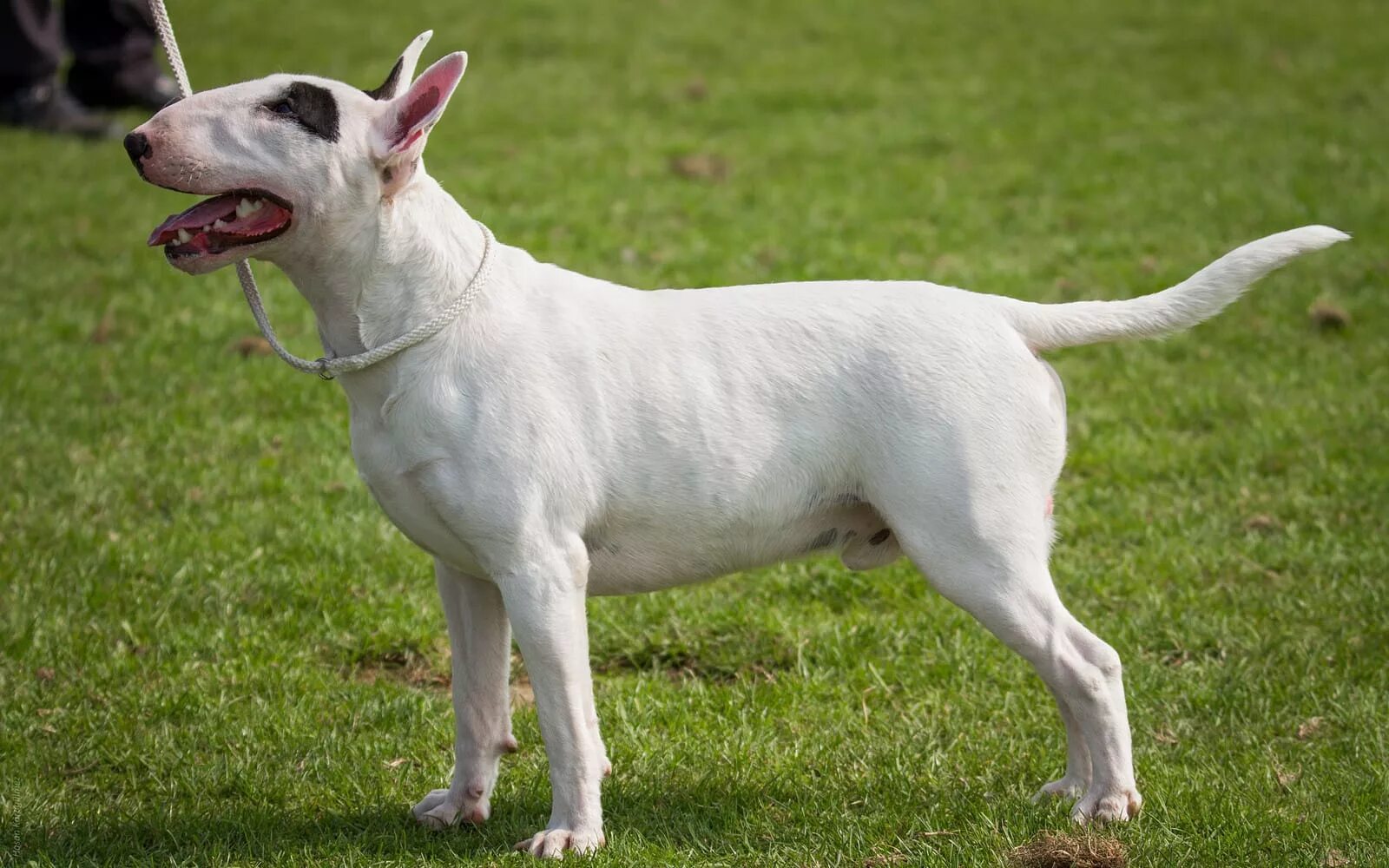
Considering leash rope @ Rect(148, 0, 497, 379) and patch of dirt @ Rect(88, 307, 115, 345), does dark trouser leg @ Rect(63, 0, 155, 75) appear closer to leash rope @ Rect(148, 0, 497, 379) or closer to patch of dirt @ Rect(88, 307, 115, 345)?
patch of dirt @ Rect(88, 307, 115, 345)

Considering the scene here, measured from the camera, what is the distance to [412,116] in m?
3.51

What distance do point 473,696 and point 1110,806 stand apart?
1.67m

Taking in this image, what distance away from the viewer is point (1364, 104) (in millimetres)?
12250

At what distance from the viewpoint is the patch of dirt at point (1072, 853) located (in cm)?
356

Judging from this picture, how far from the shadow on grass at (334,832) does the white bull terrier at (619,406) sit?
0.30 meters

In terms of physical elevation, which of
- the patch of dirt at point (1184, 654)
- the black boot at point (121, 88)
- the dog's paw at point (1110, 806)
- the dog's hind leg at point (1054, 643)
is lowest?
the black boot at point (121, 88)

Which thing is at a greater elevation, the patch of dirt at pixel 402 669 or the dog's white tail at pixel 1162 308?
the dog's white tail at pixel 1162 308

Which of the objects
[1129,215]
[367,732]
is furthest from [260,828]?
[1129,215]

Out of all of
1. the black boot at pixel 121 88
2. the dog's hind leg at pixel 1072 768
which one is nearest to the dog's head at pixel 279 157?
the dog's hind leg at pixel 1072 768

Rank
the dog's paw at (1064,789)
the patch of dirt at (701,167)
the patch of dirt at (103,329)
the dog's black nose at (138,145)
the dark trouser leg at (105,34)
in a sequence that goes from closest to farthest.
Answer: the dog's black nose at (138,145)
the dog's paw at (1064,789)
the patch of dirt at (103,329)
the patch of dirt at (701,167)
the dark trouser leg at (105,34)

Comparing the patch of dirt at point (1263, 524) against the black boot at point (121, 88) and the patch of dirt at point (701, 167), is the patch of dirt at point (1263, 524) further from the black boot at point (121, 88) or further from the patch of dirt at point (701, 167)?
the black boot at point (121, 88)

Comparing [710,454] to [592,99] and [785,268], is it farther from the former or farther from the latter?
[592,99]

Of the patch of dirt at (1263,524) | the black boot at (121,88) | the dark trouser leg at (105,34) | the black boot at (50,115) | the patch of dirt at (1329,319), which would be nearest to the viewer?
the patch of dirt at (1263,524)

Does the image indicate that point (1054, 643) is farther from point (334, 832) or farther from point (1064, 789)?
point (334, 832)
